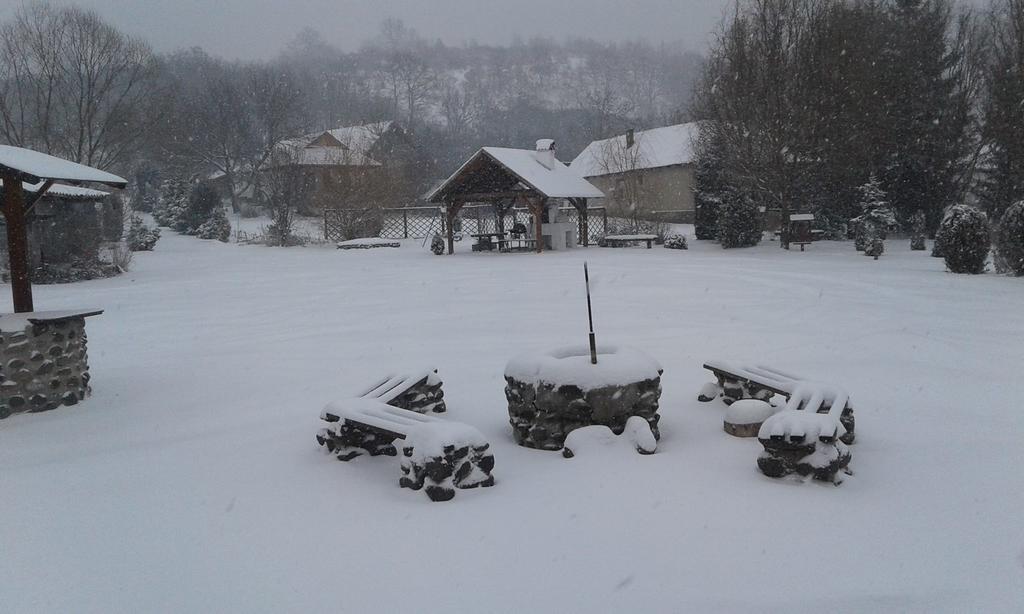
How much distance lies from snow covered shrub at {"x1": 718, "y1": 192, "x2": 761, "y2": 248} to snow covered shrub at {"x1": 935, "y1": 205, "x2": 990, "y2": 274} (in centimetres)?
883

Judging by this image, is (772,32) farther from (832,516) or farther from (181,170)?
(181,170)

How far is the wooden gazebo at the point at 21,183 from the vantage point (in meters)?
5.93

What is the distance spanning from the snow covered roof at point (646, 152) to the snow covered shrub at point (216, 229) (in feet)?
60.0

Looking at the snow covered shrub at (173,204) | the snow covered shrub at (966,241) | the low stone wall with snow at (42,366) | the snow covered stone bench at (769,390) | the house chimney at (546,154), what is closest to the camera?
the snow covered stone bench at (769,390)

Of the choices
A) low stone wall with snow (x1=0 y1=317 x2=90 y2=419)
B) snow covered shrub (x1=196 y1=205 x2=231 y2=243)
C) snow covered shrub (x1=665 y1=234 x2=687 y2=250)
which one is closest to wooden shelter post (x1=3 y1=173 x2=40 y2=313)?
low stone wall with snow (x1=0 y1=317 x2=90 y2=419)

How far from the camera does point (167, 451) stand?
4.83 meters

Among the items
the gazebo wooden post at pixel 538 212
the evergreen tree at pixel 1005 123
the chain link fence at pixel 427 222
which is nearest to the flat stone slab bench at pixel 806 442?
the gazebo wooden post at pixel 538 212

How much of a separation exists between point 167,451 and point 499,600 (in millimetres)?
3217

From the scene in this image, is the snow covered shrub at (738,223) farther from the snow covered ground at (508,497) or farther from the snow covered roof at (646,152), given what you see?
the snow covered ground at (508,497)

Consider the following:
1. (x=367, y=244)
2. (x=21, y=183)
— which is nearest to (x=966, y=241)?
(x=21, y=183)

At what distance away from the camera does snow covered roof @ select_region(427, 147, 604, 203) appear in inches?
874

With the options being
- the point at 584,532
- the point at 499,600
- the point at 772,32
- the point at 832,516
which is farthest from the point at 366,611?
the point at 772,32

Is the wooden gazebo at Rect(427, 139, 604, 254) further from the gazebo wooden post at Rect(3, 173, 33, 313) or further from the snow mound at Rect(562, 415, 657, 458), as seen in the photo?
the snow mound at Rect(562, 415, 657, 458)

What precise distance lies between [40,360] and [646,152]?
35.9 m
